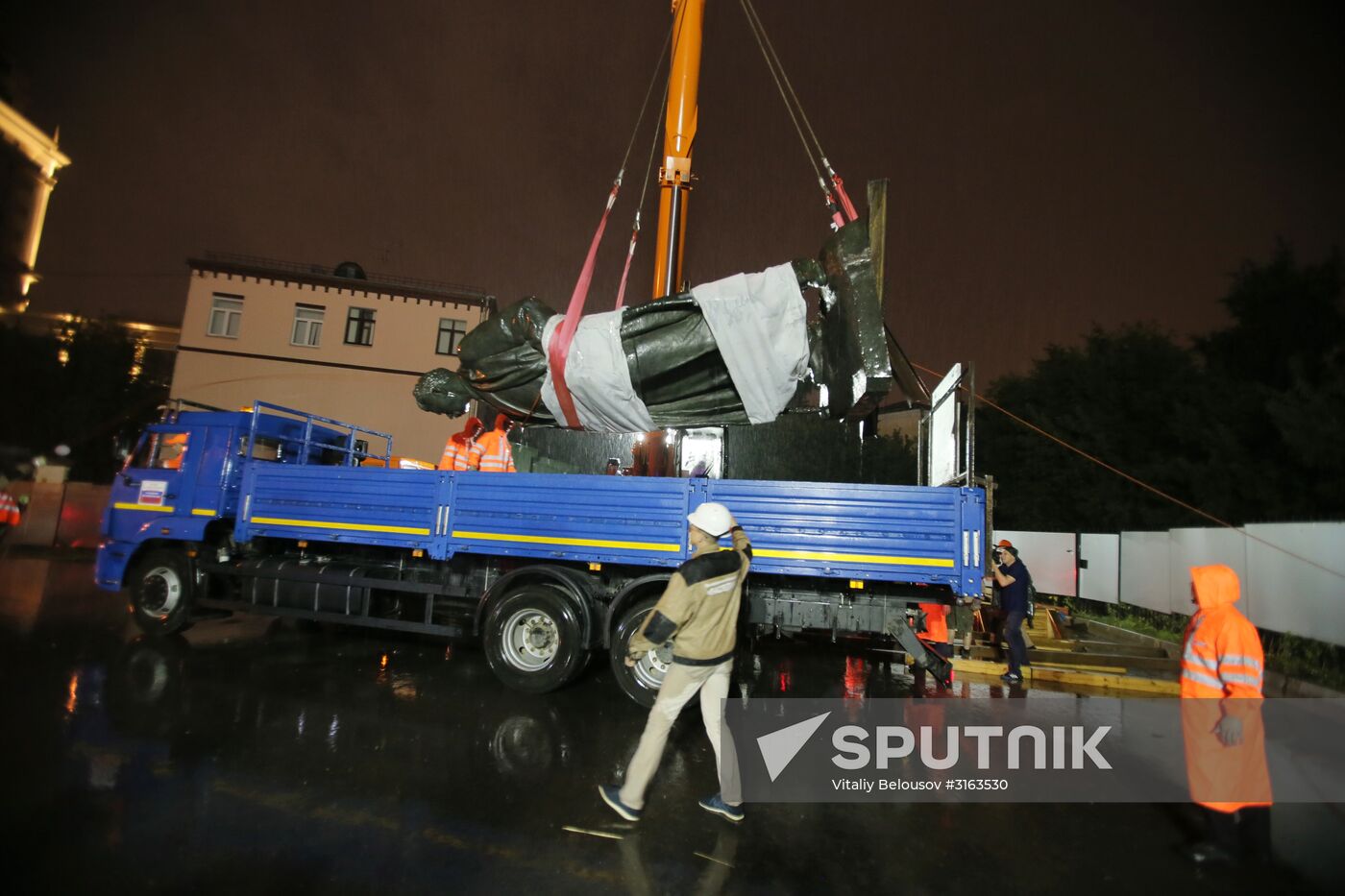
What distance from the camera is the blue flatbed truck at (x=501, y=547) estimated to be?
556cm

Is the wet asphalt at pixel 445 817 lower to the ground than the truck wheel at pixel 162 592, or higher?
lower

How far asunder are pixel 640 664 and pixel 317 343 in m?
20.7

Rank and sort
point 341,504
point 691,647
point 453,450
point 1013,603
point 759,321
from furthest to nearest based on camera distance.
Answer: point 1013,603 → point 453,450 → point 341,504 → point 759,321 → point 691,647

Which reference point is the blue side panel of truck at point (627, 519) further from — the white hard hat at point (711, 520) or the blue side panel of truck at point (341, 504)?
the white hard hat at point (711, 520)

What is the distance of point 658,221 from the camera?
929cm

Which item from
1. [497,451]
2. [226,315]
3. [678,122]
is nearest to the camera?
[497,451]

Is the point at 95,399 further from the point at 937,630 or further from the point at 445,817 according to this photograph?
the point at 937,630

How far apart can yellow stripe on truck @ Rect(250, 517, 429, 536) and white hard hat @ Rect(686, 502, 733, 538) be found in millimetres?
3801

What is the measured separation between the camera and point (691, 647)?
376cm

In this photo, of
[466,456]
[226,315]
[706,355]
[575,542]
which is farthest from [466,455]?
[226,315]

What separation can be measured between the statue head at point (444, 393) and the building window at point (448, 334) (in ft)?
61.1

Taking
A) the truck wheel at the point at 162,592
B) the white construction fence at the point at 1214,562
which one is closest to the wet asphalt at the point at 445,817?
the truck wheel at the point at 162,592

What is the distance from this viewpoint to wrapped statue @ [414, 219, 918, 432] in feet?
14.2

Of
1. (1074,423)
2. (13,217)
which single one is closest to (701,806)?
(13,217)
